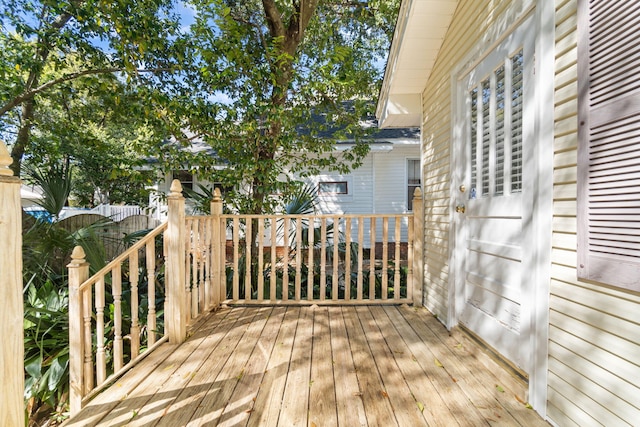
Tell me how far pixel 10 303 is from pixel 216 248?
225 centimetres

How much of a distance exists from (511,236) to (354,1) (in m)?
6.05

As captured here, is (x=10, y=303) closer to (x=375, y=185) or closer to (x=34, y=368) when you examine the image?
(x=34, y=368)

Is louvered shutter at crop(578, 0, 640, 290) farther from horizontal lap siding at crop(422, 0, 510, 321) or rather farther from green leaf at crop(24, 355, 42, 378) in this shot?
green leaf at crop(24, 355, 42, 378)

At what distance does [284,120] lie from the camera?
3822 mm

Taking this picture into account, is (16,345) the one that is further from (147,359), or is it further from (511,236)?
(511,236)

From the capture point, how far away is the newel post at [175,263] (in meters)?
2.52

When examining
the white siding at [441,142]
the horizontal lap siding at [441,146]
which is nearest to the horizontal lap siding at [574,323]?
the white siding at [441,142]

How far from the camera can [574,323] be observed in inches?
56.8

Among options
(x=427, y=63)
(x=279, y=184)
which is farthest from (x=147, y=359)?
(x=427, y=63)

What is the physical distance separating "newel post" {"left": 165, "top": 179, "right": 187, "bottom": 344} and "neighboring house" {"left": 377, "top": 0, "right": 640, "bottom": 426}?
2383 mm

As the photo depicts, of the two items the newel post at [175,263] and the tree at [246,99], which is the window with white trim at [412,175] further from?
the newel post at [175,263]

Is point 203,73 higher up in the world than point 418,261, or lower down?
higher up

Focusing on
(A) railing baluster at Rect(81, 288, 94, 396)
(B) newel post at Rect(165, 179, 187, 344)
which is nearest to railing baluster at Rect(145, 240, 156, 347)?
(B) newel post at Rect(165, 179, 187, 344)

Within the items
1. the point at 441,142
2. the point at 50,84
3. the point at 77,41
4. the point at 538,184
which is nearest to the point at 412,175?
the point at 441,142
